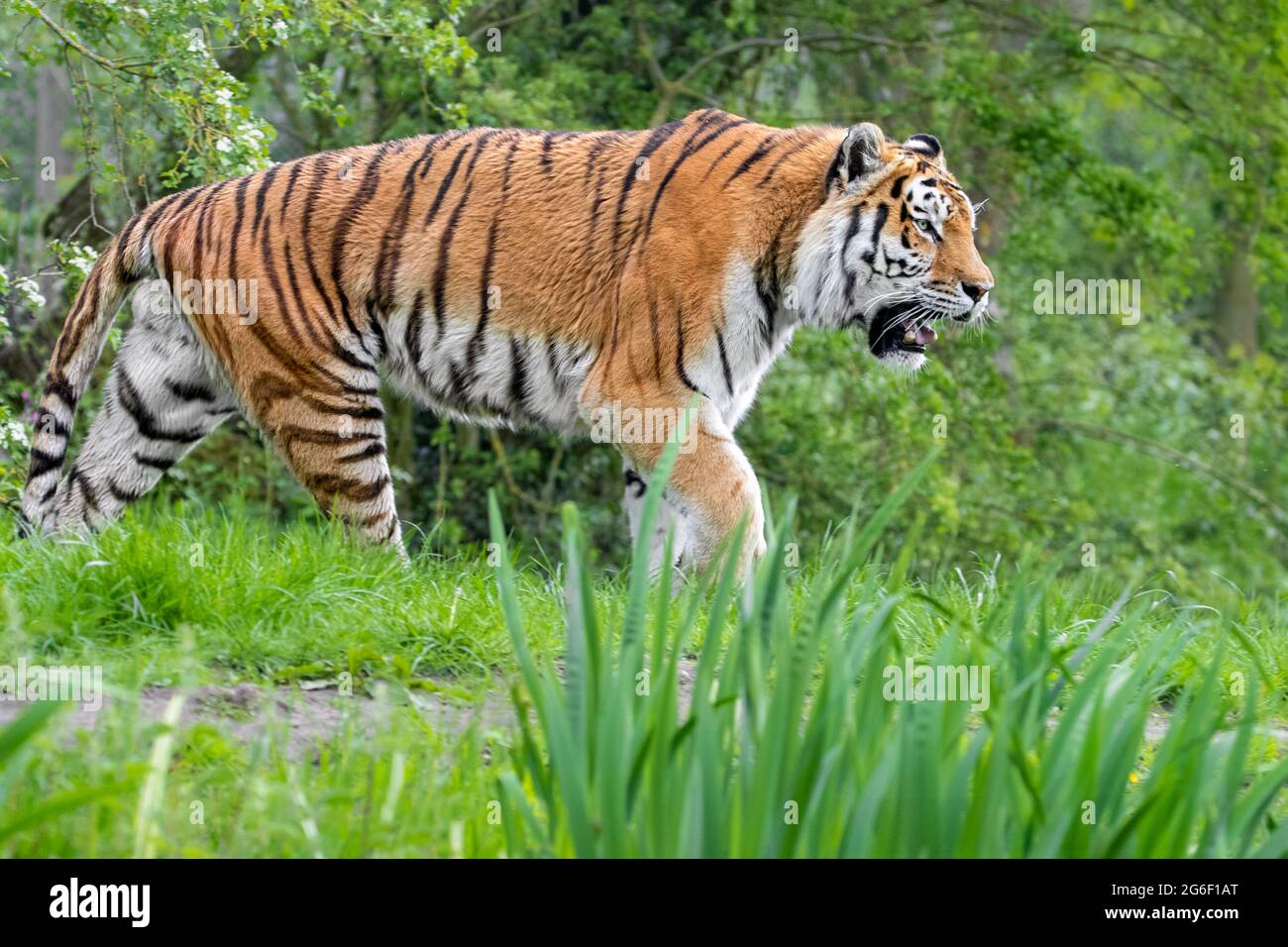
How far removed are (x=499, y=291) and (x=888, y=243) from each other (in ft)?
4.30

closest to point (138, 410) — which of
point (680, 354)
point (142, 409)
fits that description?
point (142, 409)

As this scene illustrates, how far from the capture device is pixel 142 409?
556cm

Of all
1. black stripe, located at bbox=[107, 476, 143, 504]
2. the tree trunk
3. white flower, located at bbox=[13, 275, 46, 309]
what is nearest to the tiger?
black stripe, located at bbox=[107, 476, 143, 504]

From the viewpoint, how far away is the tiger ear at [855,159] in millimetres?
5152

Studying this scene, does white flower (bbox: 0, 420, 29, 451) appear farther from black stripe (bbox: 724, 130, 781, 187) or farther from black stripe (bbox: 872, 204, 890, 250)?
black stripe (bbox: 872, 204, 890, 250)

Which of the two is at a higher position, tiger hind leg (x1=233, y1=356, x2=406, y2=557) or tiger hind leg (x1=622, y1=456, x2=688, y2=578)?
tiger hind leg (x1=233, y1=356, x2=406, y2=557)

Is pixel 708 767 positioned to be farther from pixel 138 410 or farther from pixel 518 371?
pixel 138 410

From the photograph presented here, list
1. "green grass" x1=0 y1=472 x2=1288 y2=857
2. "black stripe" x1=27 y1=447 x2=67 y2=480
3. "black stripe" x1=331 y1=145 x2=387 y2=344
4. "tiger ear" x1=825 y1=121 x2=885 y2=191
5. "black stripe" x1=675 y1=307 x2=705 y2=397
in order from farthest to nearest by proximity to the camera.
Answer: "black stripe" x1=331 y1=145 x2=387 y2=344
"black stripe" x1=27 y1=447 x2=67 y2=480
"tiger ear" x1=825 y1=121 x2=885 y2=191
"black stripe" x1=675 y1=307 x2=705 y2=397
"green grass" x1=0 y1=472 x2=1288 y2=857

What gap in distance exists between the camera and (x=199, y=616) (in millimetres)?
3932

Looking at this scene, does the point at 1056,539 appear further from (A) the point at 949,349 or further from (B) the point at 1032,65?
(B) the point at 1032,65

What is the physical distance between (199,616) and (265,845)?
4.80 ft

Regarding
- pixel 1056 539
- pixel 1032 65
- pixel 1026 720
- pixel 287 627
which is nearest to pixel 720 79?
pixel 1032 65

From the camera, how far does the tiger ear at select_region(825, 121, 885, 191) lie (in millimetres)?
5152

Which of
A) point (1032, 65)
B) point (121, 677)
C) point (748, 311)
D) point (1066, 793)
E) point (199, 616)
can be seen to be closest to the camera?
point (1066, 793)
